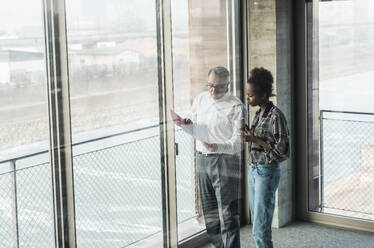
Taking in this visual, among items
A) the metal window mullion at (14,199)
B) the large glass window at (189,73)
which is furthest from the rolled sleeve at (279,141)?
the metal window mullion at (14,199)

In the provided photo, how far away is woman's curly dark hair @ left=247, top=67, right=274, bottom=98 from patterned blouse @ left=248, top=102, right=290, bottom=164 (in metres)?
0.14

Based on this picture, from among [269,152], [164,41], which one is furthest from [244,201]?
[164,41]

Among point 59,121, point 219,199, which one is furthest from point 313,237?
point 59,121

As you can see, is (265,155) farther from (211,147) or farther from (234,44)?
(234,44)

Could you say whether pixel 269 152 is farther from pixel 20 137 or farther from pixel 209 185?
pixel 20 137

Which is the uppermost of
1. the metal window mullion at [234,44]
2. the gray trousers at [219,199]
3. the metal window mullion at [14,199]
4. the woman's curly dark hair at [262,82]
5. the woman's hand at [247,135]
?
the metal window mullion at [234,44]

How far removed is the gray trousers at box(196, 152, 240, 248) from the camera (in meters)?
4.09

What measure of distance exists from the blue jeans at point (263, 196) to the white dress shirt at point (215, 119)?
36 cm

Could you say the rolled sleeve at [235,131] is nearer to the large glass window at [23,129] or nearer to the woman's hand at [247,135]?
the woman's hand at [247,135]

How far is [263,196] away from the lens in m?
3.79

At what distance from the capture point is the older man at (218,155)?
4.08 meters

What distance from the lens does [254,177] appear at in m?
3.85

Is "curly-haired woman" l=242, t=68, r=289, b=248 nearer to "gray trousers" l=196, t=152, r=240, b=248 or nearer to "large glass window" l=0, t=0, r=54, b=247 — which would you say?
"gray trousers" l=196, t=152, r=240, b=248

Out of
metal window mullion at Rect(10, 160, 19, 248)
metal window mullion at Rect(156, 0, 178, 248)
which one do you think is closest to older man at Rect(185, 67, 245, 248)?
metal window mullion at Rect(156, 0, 178, 248)
